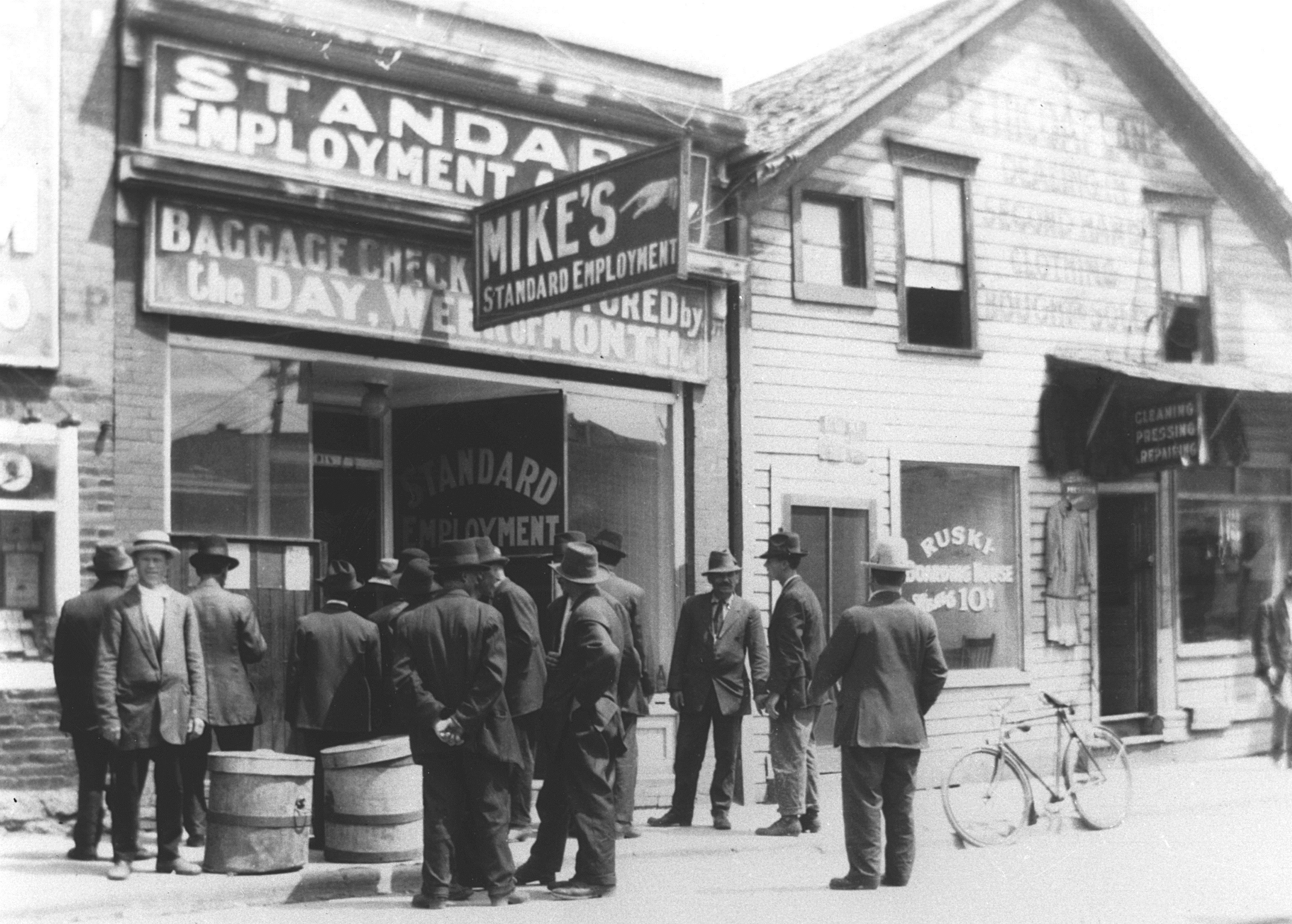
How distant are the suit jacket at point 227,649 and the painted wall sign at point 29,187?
6.29ft

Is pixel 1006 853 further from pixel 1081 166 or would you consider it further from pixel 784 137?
pixel 1081 166

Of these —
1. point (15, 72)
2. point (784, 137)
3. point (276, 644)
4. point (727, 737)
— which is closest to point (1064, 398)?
point (784, 137)

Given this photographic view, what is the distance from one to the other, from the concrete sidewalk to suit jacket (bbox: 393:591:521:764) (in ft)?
3.52

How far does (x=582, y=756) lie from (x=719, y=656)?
3128 mm

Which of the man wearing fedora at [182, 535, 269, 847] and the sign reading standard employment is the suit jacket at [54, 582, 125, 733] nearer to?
the man wearing fedora at [182, 535, 269, 847]

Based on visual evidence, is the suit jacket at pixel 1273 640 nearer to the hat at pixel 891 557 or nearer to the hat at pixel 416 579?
the hat at pixel 891 557

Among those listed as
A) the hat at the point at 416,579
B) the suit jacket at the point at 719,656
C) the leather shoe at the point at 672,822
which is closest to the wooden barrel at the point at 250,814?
the hat at the point at 416,579

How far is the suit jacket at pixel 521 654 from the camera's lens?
31.7ft

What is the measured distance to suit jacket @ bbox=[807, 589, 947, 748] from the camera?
927cm

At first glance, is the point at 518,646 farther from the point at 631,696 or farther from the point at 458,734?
the point at 458,734

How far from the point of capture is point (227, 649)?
973 centimetres

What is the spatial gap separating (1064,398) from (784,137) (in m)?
4.25

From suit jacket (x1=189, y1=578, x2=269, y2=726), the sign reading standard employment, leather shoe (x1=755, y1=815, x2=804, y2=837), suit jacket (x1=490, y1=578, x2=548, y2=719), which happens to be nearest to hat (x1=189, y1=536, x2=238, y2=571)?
suit jacket (x1=189, y1=578, x2=269, y2=726)

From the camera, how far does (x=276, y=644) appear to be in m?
11.0
